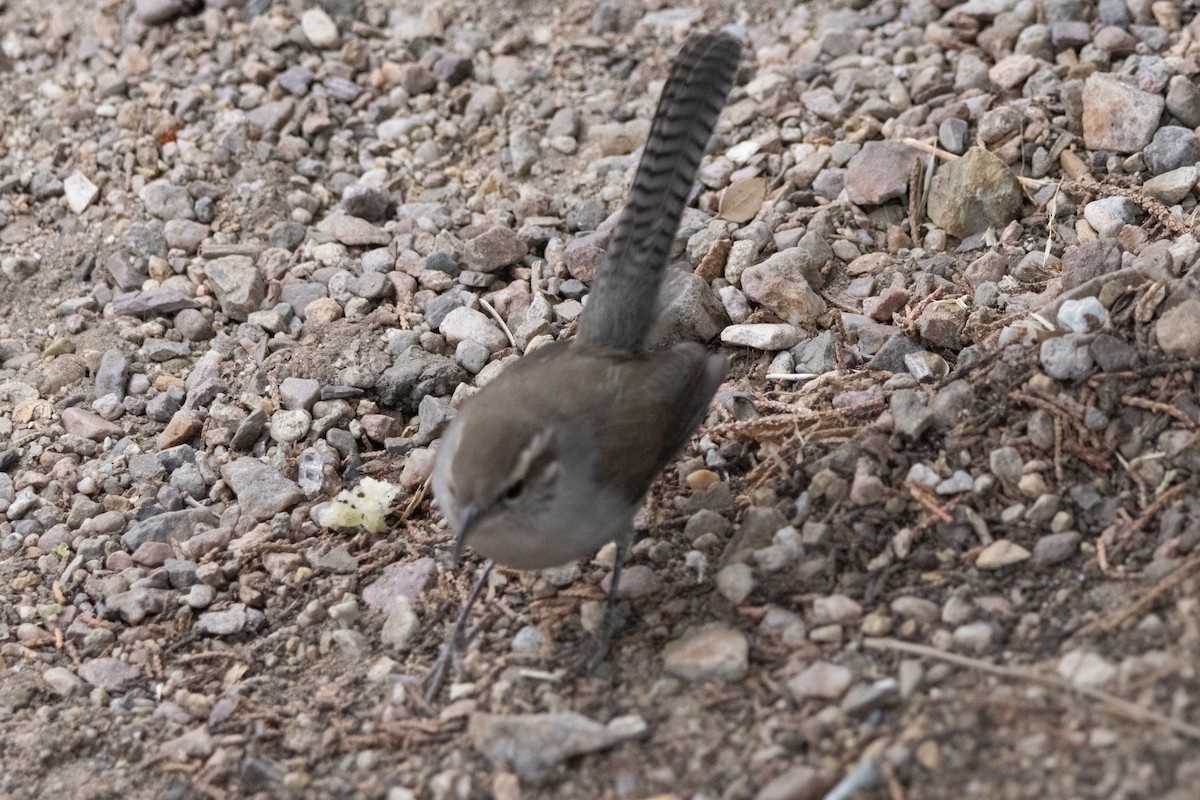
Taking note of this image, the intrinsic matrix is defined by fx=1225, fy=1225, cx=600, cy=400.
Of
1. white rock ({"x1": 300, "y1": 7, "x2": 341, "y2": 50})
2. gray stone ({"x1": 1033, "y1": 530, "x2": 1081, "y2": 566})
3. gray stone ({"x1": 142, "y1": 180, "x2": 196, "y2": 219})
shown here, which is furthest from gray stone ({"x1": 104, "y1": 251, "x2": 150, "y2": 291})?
gray stone ({"x1": 1033, "y1": 530, "x2": 1081, "y2": 566})

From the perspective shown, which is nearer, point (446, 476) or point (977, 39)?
point (446, 476)

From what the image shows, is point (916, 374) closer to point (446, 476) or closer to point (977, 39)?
point (446, 476)

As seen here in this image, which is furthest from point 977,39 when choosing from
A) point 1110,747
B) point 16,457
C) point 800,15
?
point 16,457

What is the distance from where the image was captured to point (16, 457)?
5.69 metres

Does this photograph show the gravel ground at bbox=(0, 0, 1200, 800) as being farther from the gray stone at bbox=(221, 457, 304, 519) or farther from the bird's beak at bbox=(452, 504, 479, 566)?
the bird's beak at bbox=(452, 504, 479, 566)

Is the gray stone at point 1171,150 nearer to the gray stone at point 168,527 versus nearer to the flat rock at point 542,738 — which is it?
the flat rock at point 542,738

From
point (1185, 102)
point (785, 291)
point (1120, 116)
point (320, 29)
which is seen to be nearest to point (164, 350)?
point (320, 29)

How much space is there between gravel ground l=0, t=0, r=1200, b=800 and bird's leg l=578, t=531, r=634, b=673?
0.07m

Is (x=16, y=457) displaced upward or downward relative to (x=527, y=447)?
downward

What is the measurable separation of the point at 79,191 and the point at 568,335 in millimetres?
3240

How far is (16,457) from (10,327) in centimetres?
114

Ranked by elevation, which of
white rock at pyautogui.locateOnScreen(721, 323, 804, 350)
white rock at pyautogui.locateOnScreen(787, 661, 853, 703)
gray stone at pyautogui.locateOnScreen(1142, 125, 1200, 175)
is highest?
gray stone at pyautogui.locateOnScreen(1142, 125, 1200, 175)

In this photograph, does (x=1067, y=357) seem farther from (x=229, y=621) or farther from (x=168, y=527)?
(x=168, y=527)

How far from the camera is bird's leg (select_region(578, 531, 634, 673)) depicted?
425 centimetres
